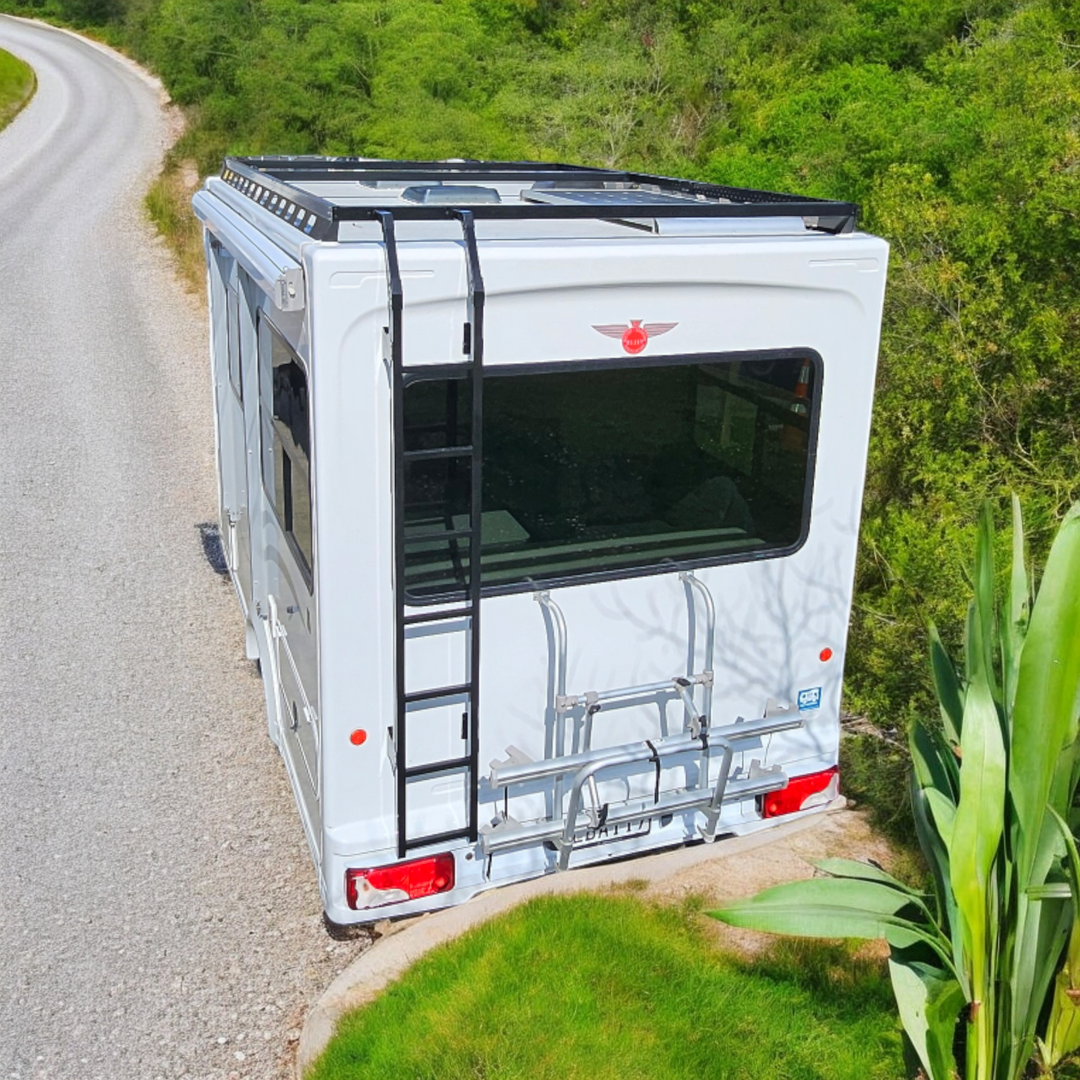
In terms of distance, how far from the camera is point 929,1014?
3027mm

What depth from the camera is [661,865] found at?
14.8 feet

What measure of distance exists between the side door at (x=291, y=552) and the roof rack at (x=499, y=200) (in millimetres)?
468

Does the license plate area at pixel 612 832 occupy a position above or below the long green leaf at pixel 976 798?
below

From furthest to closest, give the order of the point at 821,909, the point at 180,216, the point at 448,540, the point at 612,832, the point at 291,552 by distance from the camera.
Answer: the point at 180,216 → the point at 291,552 → the point at 612,832 → the point at 448,540 → the point at 821,909

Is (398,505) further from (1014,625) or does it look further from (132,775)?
(132,775)

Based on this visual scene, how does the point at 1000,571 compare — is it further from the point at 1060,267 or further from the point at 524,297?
the point at 524,297

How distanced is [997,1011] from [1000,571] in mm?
2042

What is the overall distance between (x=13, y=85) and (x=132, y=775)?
1381 inches

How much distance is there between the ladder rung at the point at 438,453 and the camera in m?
3.30

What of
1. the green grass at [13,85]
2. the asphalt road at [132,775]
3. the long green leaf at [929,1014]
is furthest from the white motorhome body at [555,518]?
the green grass at [13,85]

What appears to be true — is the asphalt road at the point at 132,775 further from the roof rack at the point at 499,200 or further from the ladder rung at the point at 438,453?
the roof rack at the point at 499,200

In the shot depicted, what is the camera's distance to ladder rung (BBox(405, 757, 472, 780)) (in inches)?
142

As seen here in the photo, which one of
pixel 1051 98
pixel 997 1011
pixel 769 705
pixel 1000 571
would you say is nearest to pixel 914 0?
pixel 1051 98

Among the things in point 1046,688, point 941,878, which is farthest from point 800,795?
point 1046,688
